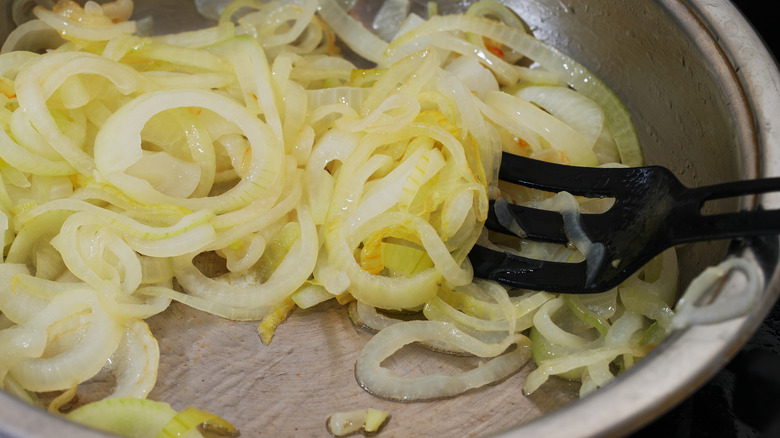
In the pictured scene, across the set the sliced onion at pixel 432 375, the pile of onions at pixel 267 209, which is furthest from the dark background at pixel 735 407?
the sliced onion at pixel 432 375

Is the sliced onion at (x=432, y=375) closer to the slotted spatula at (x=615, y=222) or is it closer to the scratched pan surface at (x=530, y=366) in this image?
the scratched pan surface at (x=530, y=366)

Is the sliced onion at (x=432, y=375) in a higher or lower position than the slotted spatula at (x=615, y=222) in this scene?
lower

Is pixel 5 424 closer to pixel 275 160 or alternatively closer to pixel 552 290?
pixel 275 160

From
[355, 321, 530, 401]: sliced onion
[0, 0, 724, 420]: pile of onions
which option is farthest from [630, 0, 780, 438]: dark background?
[355, 321, 530, 401]: sliced onion

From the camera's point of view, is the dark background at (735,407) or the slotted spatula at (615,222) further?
the dark background at (735,407)

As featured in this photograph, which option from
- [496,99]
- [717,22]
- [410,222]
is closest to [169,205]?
[410,222]

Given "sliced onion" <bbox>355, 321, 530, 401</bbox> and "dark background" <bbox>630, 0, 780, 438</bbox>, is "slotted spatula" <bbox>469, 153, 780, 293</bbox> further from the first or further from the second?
"dark background" <bbox>630, 0, 780, 438</bbox>
